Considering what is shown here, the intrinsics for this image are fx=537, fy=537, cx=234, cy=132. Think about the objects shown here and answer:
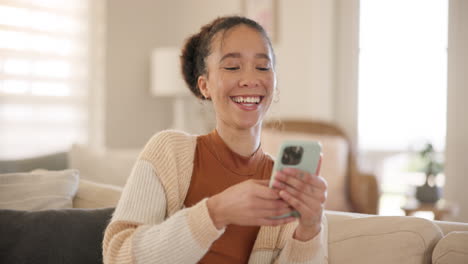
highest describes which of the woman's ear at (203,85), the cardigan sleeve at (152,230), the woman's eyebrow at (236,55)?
the woman's eyebrow at (236,55)

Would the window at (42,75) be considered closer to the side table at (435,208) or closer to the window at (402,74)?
the window at (402,74)

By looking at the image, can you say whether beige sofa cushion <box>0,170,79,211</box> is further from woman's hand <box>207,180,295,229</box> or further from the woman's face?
woman's hand <box>207,180,295,229</box>

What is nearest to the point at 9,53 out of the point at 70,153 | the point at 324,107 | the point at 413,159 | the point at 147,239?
the point at 70,153

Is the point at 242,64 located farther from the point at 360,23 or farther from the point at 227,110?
the point at 360,23

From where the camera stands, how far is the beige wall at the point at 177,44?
3848mm

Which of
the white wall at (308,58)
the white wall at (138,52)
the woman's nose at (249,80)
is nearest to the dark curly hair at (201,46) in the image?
the woman's nose at (249,80)

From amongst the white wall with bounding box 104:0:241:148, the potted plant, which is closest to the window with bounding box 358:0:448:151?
the potted plant

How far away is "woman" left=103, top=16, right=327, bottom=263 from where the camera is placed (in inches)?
39.8

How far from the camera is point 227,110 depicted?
4.31 feet

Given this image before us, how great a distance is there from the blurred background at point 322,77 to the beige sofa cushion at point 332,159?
35 centimetres

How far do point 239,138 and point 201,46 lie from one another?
28 centimetres

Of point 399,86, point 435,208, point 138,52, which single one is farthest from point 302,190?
point 138,52

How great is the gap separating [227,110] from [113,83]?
11.0ft

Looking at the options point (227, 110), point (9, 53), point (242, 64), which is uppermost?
point (9, 53)
